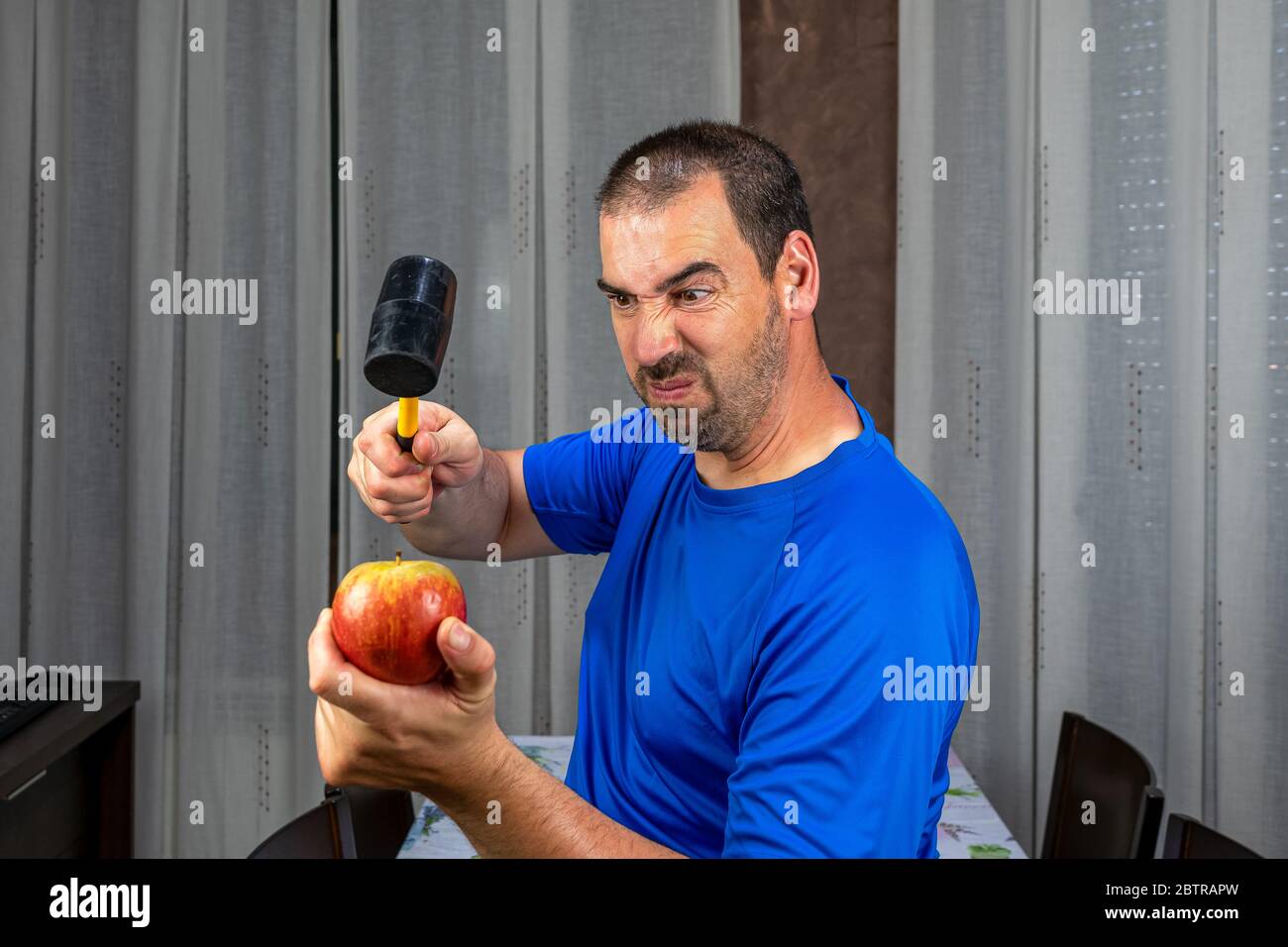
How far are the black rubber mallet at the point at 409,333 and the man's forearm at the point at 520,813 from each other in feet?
0.88

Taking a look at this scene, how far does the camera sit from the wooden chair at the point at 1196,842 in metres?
1.16

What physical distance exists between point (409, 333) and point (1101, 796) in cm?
156

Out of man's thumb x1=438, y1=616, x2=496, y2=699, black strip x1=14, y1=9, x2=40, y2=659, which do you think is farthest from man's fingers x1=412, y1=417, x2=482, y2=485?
black strip x1=14, y1=9, x2=40, y2=659

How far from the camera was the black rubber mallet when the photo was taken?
2.65 ft

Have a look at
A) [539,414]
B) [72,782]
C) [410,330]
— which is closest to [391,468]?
[410,330]

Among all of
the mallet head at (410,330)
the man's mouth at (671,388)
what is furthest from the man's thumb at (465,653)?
the man's mouth at (671,388)

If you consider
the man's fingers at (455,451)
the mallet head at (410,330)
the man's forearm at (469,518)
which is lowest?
the man's forearm at (469,518)

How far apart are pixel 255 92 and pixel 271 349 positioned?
0.56 metres

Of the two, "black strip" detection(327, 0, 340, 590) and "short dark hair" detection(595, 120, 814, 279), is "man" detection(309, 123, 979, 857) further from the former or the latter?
"black strip" detection(327, 0, 340, 590)

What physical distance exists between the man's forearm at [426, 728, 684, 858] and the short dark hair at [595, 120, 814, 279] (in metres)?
0.47

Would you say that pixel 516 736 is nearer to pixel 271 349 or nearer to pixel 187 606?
pixel 187 606

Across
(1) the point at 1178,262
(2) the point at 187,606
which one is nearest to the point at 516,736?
(2) the point at 187,606

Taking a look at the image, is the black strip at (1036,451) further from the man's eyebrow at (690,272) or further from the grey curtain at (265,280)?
the man's eyebrow at (690,272)

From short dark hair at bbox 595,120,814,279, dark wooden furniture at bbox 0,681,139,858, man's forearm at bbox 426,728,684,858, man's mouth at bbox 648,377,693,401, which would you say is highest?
short dark hair at bbox 595,120,814,279
